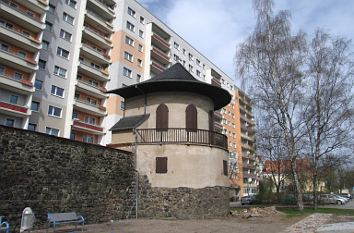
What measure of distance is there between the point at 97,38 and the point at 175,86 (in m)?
25.3

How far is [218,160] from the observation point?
66.8 feet

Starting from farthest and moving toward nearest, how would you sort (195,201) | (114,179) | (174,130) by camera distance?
(174,130), (195,201), (114,179)

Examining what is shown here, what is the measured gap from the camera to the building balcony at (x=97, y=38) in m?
41.5

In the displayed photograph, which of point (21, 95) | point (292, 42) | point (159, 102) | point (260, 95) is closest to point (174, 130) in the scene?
point (159, 102)

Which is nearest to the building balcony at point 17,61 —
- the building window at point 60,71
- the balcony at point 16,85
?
the balcony at point 16,85

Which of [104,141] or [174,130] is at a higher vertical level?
[104,141]

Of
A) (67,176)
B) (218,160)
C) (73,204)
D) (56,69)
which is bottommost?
(73,204)

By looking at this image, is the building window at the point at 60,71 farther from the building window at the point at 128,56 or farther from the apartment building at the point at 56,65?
the building window at the point at 128,56

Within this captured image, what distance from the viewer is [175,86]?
2070cm

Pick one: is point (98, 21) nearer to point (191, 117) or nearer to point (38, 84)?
point (38, 84)

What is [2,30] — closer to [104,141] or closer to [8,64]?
[8,64]

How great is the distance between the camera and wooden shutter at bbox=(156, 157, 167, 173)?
63.3 feet

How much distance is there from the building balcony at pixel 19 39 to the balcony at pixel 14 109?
6219mm

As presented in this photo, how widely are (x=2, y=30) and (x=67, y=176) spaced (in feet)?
72.2
